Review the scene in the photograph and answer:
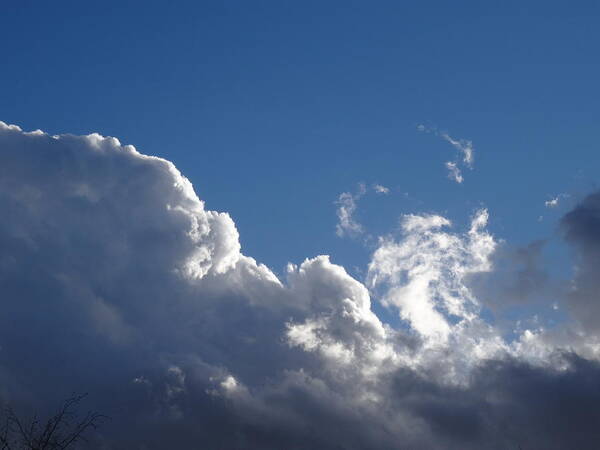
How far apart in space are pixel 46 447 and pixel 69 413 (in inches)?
121

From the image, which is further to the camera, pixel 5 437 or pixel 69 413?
pixel 69 413

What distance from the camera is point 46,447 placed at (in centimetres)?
4434

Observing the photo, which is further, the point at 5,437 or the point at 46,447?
the point at 46,447

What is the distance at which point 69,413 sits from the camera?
47.0 metres

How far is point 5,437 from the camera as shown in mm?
41656

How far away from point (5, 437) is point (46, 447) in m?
3.43

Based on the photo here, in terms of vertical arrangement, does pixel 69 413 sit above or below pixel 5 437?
above

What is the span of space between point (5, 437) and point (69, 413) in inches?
225
